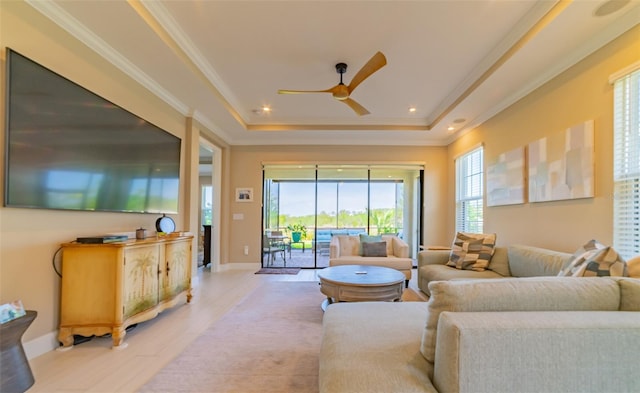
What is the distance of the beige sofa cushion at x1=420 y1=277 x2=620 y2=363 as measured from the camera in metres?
1.18

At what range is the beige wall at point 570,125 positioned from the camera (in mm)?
2375

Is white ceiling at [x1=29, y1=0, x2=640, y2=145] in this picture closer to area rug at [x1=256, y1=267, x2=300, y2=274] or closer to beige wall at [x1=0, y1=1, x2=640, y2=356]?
beige wall at [x1=0, y1=1, x2=640, y2=356]

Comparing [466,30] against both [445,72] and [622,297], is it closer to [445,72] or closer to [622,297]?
[445,72]

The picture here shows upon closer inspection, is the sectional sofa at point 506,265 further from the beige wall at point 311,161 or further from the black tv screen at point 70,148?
the black tv screen at point 70,148

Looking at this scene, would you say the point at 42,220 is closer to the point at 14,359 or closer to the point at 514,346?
the point at 14,359

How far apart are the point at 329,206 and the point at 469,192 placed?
2.85 meters

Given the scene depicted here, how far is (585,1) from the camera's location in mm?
2039

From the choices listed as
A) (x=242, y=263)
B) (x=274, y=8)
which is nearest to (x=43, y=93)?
(x=274, y=8)

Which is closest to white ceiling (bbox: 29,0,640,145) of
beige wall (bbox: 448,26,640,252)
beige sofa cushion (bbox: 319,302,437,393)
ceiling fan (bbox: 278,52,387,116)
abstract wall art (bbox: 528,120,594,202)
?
beige wall (bbox: 448,26,640,252)

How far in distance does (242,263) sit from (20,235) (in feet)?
13.6

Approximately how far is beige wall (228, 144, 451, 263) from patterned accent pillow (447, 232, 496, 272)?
93.1 inches

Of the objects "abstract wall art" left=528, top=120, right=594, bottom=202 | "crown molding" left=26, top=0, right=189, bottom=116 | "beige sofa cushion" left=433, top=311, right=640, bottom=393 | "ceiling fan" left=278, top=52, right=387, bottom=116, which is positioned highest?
"crown molding" left=26, top=0, right=189, bottom=116

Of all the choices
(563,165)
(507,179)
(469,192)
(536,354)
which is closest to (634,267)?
(536,354)

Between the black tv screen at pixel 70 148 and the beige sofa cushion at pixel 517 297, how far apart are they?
109 inches
